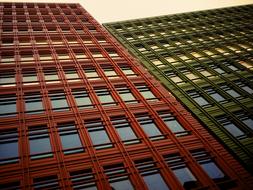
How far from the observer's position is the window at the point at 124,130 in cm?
2227

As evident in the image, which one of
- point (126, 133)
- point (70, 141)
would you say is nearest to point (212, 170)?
point (126, 133)

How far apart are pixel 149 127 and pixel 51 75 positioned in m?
11.8

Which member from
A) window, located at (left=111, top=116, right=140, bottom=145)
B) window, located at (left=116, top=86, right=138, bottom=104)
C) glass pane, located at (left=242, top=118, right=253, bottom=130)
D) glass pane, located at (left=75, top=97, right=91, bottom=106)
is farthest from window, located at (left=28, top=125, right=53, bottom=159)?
glass pane, located at (left=242, top=118, right=253, bottom=130)

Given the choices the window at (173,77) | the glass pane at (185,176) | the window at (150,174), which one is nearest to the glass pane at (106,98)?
the window at (150,174)

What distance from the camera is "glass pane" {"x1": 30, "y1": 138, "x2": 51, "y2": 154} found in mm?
20281

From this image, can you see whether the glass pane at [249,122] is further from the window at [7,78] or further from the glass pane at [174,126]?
the window at [7,78]

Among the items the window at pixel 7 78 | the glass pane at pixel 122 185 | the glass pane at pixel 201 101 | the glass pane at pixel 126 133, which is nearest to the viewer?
the glass pane at pixel 122 185

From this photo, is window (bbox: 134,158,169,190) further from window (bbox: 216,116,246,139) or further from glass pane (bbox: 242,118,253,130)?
glass pane (bbox: 242,118,253,130)

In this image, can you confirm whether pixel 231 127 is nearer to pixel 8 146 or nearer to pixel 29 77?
pixel 8 146

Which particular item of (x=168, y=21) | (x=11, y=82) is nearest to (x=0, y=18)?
(x=11, y=82)

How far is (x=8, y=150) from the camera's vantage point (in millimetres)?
20000

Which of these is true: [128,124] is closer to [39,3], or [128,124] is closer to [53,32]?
[53,32]

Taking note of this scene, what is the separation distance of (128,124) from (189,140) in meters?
5.07

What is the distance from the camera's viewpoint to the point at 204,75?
3322cm
